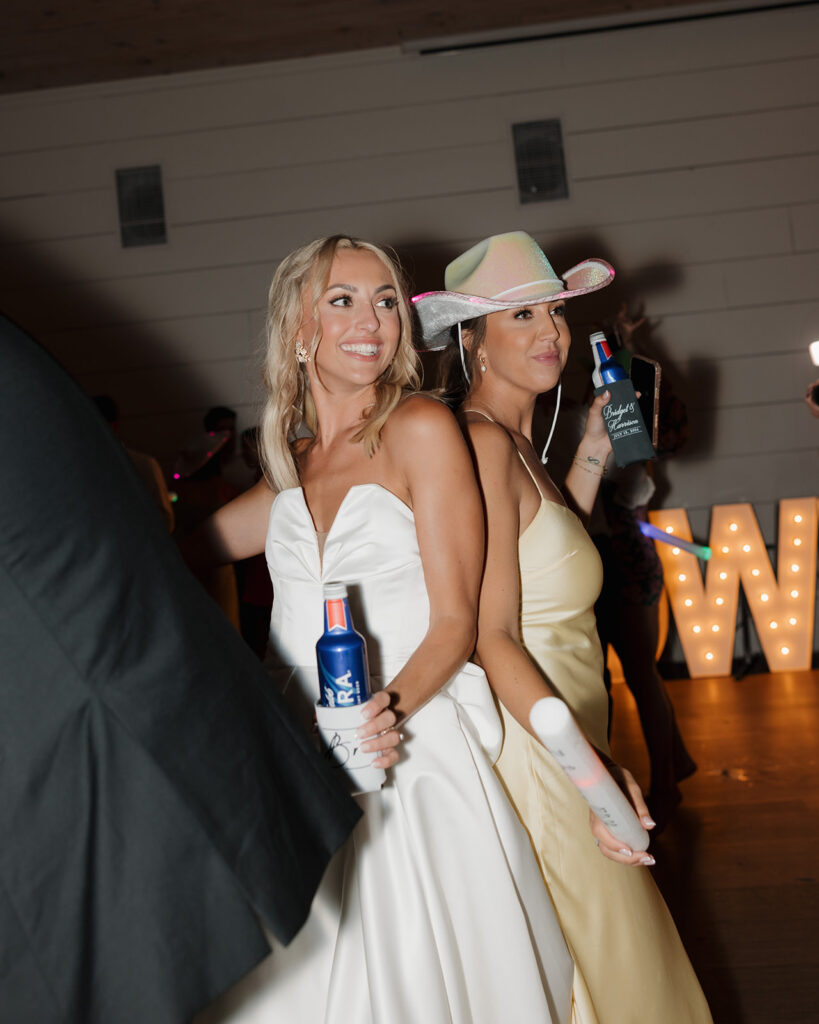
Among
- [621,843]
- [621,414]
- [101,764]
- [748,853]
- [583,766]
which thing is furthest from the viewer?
[748,853]

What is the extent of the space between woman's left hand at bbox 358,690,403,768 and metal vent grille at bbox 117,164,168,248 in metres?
4.64

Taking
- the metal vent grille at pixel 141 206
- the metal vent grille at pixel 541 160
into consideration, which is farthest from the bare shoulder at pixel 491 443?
the metal vent grille at pixel 141 206

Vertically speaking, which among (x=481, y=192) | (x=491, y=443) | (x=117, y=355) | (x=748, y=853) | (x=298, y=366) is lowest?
(x=748, y=853)

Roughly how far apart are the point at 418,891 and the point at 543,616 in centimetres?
55

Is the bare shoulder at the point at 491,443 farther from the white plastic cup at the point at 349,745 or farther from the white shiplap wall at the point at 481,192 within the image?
the white shiplap wall at the point at 481,192

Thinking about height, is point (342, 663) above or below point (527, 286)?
below

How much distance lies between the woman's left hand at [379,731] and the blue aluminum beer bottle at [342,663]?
18 mm

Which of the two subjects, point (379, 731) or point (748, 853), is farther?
point (748, 853)

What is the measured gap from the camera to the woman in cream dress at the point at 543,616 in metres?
1.51

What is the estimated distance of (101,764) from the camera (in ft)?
2.80

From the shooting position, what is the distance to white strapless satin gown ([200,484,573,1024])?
1288 mm

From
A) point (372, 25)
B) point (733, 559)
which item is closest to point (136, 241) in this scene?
point (372, 25)

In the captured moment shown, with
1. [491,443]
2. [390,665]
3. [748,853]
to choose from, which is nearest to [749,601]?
[748,853]

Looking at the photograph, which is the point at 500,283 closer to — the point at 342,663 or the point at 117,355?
the point at 342,663
